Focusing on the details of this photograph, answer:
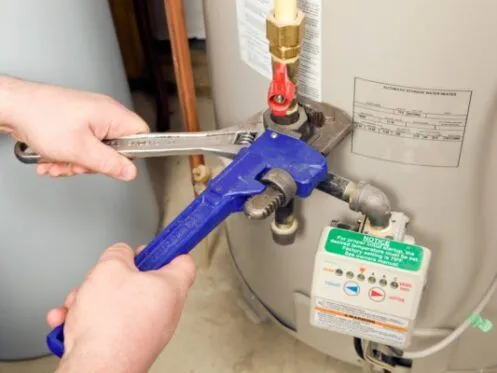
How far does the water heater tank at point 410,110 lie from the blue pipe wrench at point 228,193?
3.3 inches

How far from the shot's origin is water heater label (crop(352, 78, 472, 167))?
1.98ft

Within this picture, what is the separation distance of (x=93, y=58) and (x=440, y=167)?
45cm

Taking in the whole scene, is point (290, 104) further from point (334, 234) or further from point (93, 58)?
point (93, 58)

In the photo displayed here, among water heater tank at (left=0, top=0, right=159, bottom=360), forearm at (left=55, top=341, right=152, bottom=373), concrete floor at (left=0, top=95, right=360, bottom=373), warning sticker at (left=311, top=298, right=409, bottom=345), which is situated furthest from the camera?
concrete floor at (left=0, top=95, right=360, bottom=373)

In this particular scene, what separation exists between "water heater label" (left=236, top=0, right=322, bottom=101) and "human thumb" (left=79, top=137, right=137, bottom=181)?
0.16 meters

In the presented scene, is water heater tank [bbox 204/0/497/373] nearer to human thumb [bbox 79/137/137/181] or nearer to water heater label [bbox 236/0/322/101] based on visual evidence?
water heater label [bbox 236/0/322/101]

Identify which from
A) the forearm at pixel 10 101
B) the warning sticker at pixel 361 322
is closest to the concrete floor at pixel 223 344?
the warning sticker at pixel 361 322

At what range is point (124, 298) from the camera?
558mm

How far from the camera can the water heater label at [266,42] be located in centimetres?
60

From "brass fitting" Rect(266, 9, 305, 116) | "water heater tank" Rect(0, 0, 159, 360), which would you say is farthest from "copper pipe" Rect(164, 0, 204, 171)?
"brass fitting" Rect(266, 9, 305, 116)

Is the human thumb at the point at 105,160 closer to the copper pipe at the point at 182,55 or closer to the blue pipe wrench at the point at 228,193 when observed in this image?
the blue pipe wrench at the point at 228,193

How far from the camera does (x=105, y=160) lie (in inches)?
25.5

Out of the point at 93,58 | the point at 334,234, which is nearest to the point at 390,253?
the point at 334,234

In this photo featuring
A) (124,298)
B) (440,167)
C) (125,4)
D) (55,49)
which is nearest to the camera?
(124,298)
